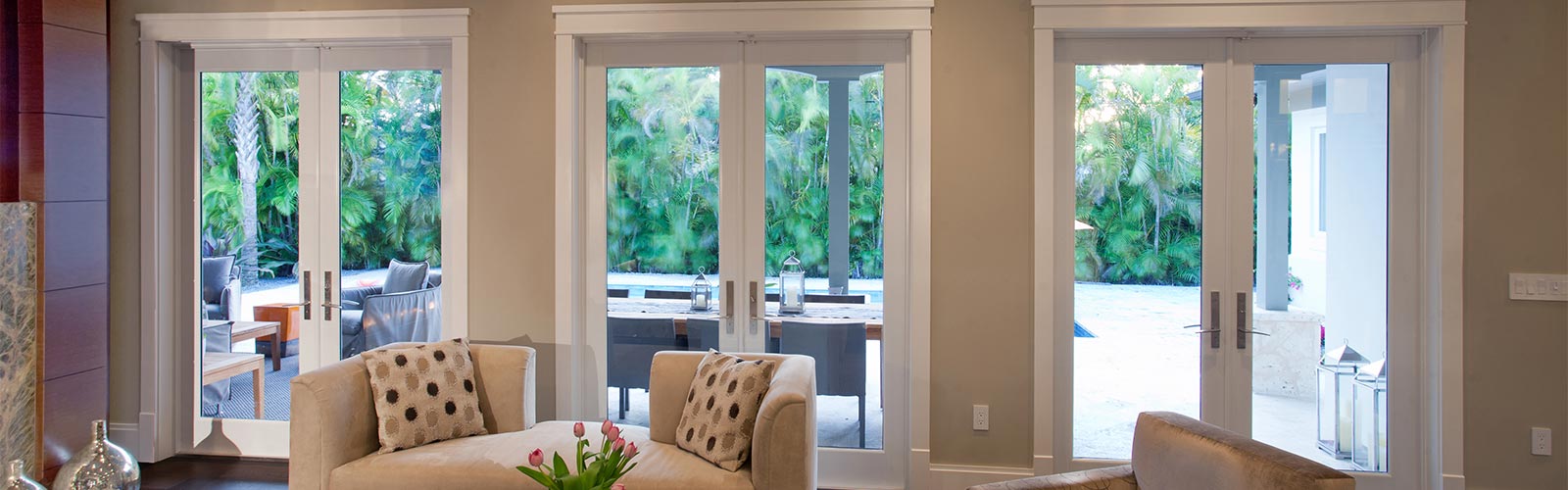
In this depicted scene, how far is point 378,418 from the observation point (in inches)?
125

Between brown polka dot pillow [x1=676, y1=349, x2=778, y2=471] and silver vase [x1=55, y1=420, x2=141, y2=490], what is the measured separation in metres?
1.59

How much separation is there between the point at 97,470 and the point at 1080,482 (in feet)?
8.23

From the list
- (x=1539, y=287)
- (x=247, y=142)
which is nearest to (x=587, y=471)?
(x=247, y=142)

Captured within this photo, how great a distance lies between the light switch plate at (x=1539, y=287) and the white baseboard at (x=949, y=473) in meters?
2.06

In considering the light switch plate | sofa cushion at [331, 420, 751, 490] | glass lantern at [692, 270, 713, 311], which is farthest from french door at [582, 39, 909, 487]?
the light switch plate

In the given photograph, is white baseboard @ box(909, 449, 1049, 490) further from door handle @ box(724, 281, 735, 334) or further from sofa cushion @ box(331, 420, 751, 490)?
sofa cushion @ box(331, 420, 751, 490)

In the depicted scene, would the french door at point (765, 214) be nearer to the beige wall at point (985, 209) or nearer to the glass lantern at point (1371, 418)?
the beige wall at point (985, 209)

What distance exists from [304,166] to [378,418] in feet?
5.14

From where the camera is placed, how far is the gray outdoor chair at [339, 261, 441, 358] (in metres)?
4.12

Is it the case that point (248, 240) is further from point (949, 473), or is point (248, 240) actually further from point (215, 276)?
point (949, 473)

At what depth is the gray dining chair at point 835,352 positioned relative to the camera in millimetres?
3945

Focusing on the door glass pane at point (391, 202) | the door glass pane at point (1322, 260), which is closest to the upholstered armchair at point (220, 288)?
the door glass pane at point (391, 202)

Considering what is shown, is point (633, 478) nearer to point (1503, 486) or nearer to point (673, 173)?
point (673, 173)

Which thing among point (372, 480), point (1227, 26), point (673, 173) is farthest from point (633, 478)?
point (1227, 26)
